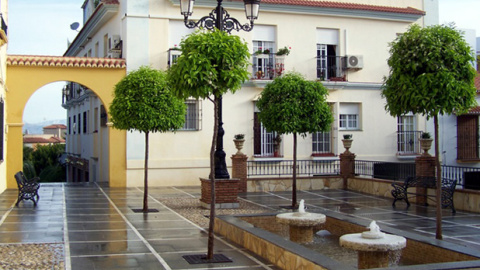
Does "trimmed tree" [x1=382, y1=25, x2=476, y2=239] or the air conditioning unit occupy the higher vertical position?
the air conditioning unit

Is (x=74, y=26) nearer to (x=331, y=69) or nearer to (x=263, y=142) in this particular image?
(x=263, y=142)

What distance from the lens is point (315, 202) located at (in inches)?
653

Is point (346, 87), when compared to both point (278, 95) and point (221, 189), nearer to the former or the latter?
point (278, 95)

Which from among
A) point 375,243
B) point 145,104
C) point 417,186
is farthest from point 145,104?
point 375,243

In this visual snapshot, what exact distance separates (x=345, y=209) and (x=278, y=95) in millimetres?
3458

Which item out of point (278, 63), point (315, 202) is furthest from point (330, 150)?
point (315, 202)

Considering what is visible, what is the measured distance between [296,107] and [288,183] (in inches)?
219

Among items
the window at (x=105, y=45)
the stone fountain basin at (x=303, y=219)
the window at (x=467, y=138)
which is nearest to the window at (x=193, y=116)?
the window at (x=105, y=45)

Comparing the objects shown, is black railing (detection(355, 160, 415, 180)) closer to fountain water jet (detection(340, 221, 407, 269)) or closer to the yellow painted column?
fountain water jet (detection(340, 221, 407, 269))

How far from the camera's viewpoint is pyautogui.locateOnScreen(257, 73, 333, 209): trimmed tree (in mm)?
14867

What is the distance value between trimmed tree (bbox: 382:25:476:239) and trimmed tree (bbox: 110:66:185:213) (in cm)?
612

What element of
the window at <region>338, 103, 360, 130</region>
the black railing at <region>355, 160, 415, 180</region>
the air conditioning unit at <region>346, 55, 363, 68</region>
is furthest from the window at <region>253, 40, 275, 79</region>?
the black railing at <region>355, 160, 415, 180</region>

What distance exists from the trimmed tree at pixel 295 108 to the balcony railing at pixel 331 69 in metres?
7.90

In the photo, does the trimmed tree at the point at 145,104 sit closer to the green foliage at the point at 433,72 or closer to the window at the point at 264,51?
the green foliage at the point at 433,72
